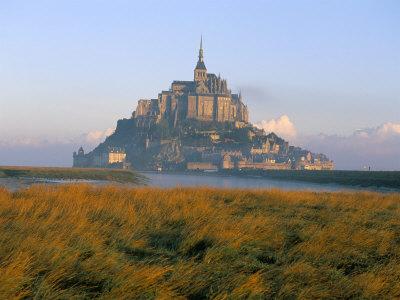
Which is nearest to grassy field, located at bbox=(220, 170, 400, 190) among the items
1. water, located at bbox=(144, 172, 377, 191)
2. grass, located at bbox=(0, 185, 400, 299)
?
water, located at bbox=(144, 172, 377, 191)

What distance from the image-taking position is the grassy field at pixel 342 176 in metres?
83.4

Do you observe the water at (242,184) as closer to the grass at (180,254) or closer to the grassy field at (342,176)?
the grassy field at (342,176)

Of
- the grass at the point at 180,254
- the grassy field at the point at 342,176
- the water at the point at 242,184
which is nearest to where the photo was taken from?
the grass at the point at 180,254

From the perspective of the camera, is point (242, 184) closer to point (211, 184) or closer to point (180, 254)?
point (211, 184)

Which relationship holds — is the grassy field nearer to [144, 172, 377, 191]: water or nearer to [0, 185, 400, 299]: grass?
[144, 172, 377, 191]: water

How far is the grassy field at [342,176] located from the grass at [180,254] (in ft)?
213

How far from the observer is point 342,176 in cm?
11906

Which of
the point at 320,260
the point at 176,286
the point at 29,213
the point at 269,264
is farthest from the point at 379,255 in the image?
the point at 29,213

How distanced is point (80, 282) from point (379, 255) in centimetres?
500

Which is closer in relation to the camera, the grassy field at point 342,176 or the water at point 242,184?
the water at point 242,184

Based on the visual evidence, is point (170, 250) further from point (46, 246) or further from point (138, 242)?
point (46, 246)

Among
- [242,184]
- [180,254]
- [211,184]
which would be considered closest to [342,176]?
[242,184]

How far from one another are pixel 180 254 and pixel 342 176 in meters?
115

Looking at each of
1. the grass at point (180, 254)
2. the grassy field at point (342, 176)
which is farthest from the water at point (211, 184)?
the grass at point (180, 254)
